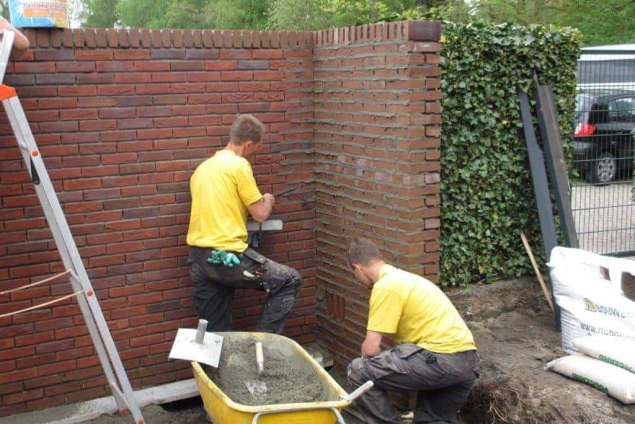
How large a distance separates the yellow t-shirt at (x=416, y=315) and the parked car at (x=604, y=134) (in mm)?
2671

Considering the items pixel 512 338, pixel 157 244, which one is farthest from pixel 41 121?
pixel 512 338

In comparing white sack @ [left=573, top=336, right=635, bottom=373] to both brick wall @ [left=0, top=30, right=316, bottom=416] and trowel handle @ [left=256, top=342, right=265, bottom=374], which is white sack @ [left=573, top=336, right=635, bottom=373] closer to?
trowel handle @ [left=256, top=342, right=265, bottom=374]

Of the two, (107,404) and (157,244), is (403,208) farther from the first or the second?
(107,404)

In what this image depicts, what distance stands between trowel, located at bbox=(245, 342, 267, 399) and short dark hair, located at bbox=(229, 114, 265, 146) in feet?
4.88

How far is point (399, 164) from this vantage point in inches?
195

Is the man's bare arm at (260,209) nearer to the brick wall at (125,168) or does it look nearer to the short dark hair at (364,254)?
the brick wall at (125,168)

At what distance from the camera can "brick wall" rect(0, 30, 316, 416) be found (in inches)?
195

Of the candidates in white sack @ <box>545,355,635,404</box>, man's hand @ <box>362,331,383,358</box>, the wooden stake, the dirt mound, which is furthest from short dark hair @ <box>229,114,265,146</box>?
white sack @ <box>545,355,635,404</box>

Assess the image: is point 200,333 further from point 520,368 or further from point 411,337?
point 520,368

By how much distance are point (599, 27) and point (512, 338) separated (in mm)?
17739

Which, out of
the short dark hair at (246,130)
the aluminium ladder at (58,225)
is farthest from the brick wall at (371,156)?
the aluminium ladder at (58,225)

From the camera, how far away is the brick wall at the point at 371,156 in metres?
4.84

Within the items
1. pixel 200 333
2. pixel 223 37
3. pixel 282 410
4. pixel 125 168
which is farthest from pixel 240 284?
pixel 223 37

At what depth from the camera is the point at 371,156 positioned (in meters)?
5.27
